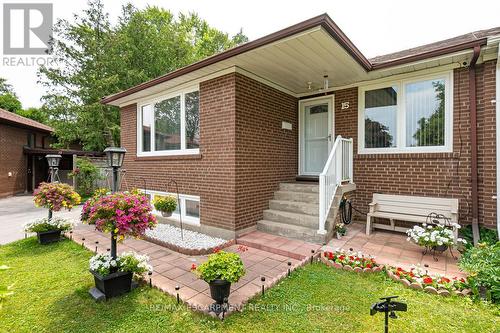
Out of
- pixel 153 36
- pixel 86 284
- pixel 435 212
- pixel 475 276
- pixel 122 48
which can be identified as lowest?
pixel 86 284

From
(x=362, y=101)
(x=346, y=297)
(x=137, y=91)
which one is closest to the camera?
(x=346, y=297)

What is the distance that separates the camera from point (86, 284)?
342 cm

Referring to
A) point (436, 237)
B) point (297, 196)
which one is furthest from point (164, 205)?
point (436, 237)

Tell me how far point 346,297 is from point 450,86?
4.50m

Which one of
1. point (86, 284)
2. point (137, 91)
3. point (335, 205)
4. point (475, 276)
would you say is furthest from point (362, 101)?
point (86, 284)

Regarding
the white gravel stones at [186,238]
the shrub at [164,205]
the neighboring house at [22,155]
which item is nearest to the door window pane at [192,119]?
the shrub at [164,205]

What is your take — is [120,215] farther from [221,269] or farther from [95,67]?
[95,67]

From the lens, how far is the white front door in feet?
21.8

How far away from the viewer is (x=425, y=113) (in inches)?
202

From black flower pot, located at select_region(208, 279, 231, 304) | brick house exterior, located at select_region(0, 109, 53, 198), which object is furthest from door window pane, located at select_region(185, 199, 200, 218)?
brick house exterior, located at select_region(0, 109, 53, 198)

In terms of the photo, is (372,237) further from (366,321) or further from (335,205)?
(366,321)

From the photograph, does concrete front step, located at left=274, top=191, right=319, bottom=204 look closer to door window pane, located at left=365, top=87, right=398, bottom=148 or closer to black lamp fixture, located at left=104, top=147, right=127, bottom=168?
door window pane, located at left=365, top=87, right=398, bottom=148

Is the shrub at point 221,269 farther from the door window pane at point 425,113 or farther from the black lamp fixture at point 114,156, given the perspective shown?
the door window pane at point 425,113

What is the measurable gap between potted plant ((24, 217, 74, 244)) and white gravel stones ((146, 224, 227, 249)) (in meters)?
1.87
